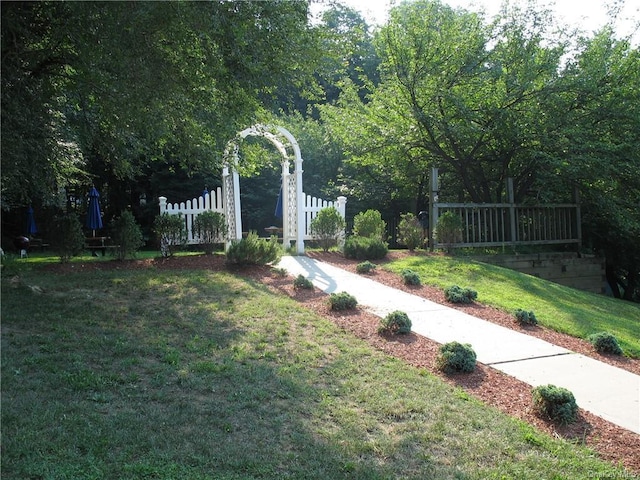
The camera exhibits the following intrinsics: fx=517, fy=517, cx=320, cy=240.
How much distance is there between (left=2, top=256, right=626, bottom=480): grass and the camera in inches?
121

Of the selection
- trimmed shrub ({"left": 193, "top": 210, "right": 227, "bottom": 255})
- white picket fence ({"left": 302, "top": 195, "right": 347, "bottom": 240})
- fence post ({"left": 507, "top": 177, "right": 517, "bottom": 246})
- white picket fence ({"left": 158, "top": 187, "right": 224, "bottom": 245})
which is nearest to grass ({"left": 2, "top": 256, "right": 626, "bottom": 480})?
trimmed shrub ({"left": 193, "top": 210, "right": 227, "bottom": 255})

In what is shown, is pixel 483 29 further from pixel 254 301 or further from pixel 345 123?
pixel 254 301

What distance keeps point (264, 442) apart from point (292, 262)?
7.25 metres

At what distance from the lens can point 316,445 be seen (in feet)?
11.0

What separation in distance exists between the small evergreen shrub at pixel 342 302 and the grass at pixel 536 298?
2.33 m

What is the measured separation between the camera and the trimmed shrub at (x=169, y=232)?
10289mm

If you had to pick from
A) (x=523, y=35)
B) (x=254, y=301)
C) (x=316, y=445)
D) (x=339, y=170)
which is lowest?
(x=316, y=445)

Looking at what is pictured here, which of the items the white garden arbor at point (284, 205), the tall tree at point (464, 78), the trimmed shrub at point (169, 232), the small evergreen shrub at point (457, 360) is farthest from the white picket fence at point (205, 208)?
the small evergreen shrub at point (457, 360)

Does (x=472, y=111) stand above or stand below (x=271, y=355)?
above

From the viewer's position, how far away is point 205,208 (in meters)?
11.5

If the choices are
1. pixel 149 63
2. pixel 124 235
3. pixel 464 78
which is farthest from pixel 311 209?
pixel 149 63

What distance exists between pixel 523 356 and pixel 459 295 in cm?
227

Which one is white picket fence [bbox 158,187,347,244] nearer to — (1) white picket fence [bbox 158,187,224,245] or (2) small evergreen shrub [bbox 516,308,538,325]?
(1) white picket fence [bbox 158,187,224,245]

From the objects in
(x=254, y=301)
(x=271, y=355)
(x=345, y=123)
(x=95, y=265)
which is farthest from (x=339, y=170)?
(x=271, y=355)
